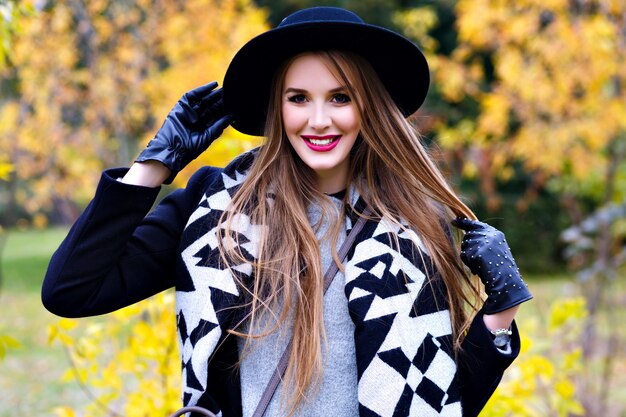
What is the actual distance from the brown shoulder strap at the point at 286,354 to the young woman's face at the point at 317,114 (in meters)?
0.17

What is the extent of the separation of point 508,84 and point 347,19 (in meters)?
5.38

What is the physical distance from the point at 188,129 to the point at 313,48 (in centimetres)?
37

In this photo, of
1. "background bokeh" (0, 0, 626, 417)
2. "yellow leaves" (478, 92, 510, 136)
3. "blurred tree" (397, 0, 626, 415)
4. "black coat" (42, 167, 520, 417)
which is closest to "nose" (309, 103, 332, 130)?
"black coat" (42, 167, 520, 417)

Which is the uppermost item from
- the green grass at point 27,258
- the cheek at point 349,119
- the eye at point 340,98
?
the eye at point 340,98

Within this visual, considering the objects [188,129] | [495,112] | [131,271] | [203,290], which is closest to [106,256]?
[131,271]

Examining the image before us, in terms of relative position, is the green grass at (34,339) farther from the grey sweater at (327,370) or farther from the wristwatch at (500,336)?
the wristwatch at (500,336)

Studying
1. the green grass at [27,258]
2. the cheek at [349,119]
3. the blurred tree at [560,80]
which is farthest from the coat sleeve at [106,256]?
the green grass at [27,258]

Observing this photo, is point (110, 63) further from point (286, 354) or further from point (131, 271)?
point (286, 354)

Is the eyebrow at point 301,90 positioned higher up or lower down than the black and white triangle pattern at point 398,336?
higher up

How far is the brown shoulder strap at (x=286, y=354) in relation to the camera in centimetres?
182

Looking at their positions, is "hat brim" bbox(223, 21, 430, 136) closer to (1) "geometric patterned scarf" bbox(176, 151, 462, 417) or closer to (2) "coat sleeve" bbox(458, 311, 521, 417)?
(1) "geometric patterned scarf" bbox(176, 151, 462, 417)

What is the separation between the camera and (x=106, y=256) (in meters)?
1.81

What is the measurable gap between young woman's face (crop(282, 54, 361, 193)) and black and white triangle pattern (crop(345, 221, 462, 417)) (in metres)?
0.25

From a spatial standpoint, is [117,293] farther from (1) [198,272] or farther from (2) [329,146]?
(2) [329,146]
